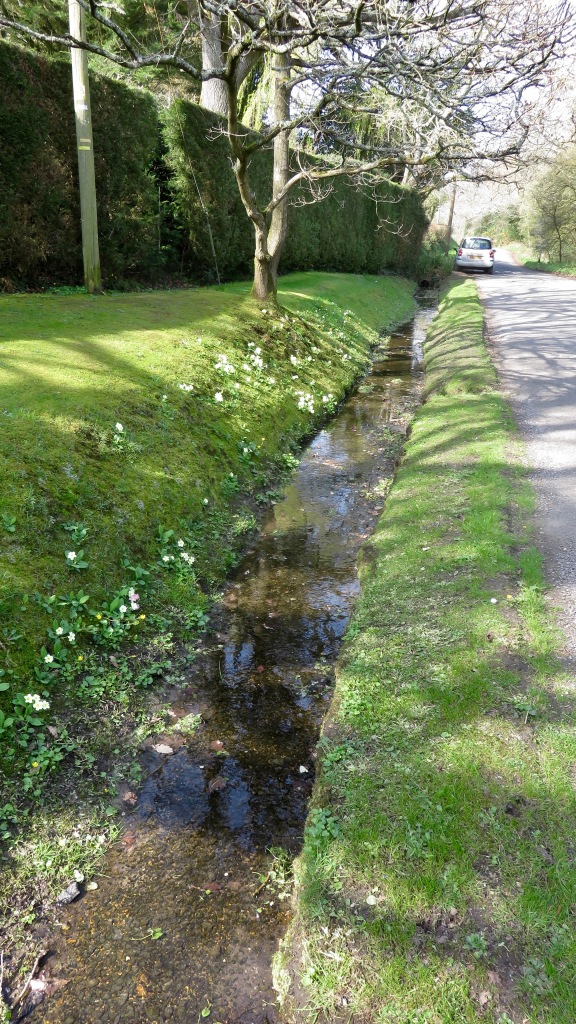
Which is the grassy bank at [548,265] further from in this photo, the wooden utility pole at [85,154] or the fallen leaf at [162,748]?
the fallen leaf at [162,748]

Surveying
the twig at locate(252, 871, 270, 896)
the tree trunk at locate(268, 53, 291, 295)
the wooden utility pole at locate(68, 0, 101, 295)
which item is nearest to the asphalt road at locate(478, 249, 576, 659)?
the twig at locate(252, 871, 270, 896)

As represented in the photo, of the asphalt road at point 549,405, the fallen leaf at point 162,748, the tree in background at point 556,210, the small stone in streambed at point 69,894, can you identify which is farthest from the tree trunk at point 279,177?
the tree in background at point 556,210

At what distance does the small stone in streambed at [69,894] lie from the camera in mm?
2643

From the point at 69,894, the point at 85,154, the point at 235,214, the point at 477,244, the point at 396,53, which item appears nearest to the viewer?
the point at 69,894

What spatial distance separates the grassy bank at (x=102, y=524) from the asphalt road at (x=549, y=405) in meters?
2.67

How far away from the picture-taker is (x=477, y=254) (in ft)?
108

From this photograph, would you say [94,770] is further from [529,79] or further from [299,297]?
[299,297]

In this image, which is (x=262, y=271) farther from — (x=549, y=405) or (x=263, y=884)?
(x=263, y=884)

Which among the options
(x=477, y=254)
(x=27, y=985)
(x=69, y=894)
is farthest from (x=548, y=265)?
(x=27, y=985)

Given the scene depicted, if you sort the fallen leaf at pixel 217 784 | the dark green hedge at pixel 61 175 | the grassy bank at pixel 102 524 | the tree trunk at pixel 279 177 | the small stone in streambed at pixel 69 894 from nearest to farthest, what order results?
the small stone in streambed at pixel 69 894 → the grassy bank at pixel 102 524 → the fallen leaf at pixel 217 784 → the dark green hedge at pixel 61 175 → the tree trunk at pixel 279 177

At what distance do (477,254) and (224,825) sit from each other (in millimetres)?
35261

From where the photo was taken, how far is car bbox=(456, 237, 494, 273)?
32.8 metres

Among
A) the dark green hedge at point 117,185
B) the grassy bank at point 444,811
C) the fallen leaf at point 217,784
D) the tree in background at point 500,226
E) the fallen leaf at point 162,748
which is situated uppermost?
the tree in background at point 500,226

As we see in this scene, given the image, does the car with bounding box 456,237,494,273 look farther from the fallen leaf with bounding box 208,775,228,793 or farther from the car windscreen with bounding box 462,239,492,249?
the fallen leaf with bounding box 208,775,228,793
